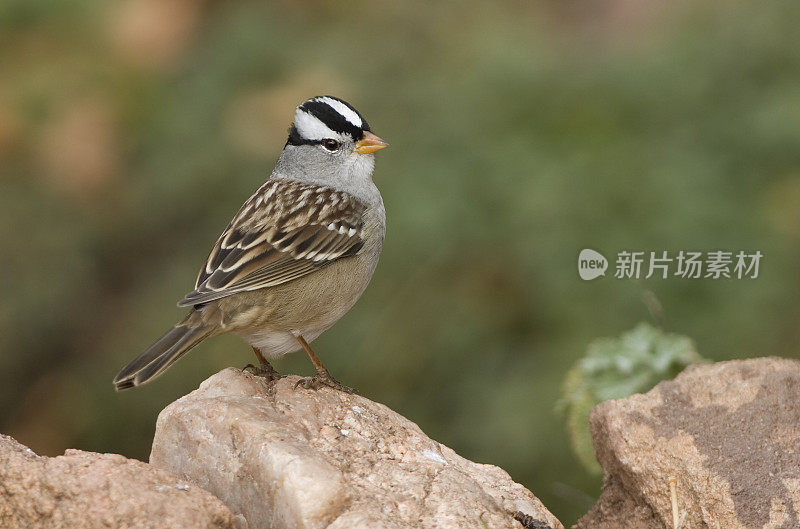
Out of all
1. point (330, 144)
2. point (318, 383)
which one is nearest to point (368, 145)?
point (330, 144)

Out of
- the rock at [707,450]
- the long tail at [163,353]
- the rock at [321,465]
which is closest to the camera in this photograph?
the rock at [321,465]

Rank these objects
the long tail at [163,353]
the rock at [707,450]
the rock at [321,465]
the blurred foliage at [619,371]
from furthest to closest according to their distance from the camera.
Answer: the blurred foliage at [619,371] → the long tail at [163,353] → the rock at [707,450] → the rock at [321,465]

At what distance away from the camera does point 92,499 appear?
354 cm

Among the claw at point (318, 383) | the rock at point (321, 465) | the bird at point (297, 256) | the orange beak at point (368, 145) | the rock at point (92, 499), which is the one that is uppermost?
the orange beak at point (368, 145)

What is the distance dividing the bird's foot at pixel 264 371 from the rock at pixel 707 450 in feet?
4.46

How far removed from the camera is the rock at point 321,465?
3.66 metres

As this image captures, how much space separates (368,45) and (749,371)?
18.6 ft

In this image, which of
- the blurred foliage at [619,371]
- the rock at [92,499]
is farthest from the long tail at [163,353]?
the blurred foliage at [619,371]

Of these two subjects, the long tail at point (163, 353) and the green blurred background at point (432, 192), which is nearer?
the long tail at point (163, 353)

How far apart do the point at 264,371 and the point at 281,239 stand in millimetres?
633

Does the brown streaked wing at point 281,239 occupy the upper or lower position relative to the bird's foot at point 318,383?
upper

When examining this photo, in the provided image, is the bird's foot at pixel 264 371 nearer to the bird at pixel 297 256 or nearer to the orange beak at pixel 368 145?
the bird at pixel 297 256

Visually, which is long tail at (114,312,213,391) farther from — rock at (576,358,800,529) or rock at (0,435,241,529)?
rock at (576,358,800,529)

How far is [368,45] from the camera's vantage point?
9.50 meters
